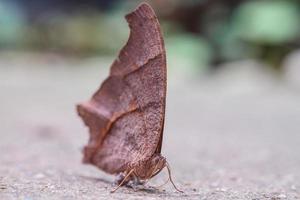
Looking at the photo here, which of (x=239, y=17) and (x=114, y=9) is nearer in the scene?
(x=239, y=17)

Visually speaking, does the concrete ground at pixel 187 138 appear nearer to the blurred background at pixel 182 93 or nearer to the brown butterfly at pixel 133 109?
the blurred background at pixel 182 93

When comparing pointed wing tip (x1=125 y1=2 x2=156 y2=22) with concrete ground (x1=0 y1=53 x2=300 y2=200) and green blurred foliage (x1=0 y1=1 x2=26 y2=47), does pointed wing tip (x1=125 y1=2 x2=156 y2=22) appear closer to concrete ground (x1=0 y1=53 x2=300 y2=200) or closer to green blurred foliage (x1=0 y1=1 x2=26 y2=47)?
concrete ground (x1=0 y1=53 x2=300 y2=200)

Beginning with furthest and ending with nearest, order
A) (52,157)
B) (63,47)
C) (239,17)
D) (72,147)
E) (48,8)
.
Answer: (48,8)
(63,47)
(239,17)
(72,147)
(52,157)

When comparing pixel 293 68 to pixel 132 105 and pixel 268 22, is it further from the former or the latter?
pixel 132 105

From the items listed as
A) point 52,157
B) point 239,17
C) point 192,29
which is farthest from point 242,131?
point 192,29

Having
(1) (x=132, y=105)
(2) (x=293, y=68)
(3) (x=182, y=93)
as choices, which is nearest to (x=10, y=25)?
(3) (x=182, y=93)

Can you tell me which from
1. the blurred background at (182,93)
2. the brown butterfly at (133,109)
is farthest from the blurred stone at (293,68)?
the brown butterfly at (133,109)

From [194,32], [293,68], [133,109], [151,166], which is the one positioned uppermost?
[194,32]

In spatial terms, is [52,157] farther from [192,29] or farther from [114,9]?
[114,9]
